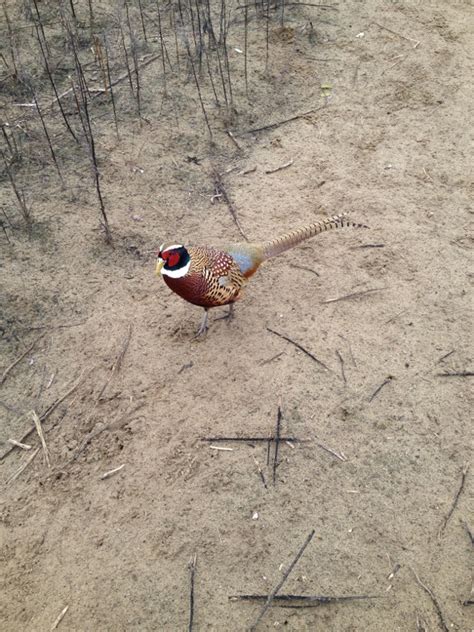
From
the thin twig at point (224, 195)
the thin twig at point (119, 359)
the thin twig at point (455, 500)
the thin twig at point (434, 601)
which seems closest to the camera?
the thin twig at point (434, 601)

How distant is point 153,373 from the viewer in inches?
134

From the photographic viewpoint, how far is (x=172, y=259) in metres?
3.17

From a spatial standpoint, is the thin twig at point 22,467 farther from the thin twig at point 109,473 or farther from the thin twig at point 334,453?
the thin twig at point 334,453

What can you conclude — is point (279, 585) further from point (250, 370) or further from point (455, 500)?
point (250, 370)

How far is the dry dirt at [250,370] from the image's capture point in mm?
2615

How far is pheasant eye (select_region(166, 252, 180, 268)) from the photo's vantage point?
10.4 feet

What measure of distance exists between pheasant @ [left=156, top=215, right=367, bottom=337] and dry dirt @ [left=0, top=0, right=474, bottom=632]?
0.29 m

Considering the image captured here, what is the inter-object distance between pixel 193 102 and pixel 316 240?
2010 millimetres

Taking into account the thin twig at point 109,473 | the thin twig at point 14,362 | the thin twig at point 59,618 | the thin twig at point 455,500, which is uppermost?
the thin twig at point 14,362

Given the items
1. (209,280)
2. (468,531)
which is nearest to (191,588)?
(468,531)

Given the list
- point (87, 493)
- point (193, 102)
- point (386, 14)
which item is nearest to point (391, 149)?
point (193, 102)

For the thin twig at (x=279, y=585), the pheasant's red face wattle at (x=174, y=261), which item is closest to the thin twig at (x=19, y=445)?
the pheasant's red face wattle at (x=174, y=261)

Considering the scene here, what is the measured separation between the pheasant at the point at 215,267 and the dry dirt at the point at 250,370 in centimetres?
29

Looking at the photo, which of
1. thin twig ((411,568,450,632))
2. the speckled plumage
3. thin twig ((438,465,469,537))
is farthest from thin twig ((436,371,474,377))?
the speckled plumage
